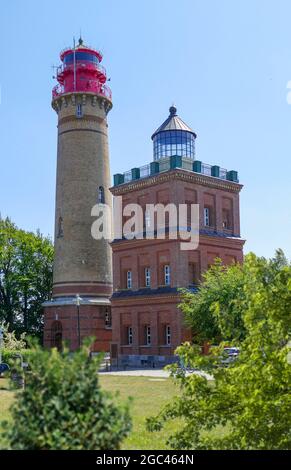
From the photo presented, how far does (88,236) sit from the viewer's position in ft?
147

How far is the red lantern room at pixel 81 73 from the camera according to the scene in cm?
4566

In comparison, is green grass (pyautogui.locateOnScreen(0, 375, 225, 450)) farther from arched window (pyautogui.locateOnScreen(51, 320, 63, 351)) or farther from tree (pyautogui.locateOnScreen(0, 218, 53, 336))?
tree (pyautogui.locateOnScreen(0, 218, 53, 336))

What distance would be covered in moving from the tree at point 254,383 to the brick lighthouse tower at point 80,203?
1374 inches

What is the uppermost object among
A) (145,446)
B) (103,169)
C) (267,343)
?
(103,169)

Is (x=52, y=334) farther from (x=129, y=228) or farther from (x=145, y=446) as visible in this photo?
(x=145, y=446)

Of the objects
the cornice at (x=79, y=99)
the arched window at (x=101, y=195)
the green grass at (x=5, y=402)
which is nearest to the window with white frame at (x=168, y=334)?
the arched window at (x=101, y=195)

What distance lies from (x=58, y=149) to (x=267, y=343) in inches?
1561

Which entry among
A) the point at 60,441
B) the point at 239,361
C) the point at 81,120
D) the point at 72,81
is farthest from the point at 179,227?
the point at 60,441

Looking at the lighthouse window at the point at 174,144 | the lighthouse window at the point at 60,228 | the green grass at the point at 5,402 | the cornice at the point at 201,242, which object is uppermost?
the lighthouse window at the point at 174,144

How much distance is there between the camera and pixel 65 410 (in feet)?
16.6

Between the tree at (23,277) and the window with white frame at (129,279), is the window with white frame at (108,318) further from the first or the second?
the tree at (23,277)

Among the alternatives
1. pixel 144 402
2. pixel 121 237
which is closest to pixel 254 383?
pixel 144 402

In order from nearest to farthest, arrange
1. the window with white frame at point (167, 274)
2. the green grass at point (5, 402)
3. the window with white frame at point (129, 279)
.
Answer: the green grass at point (5, 402), the window with white frame at point (167, 274), the window with white frame at point (129, 279)

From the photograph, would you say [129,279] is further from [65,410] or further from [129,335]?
[65,410]
